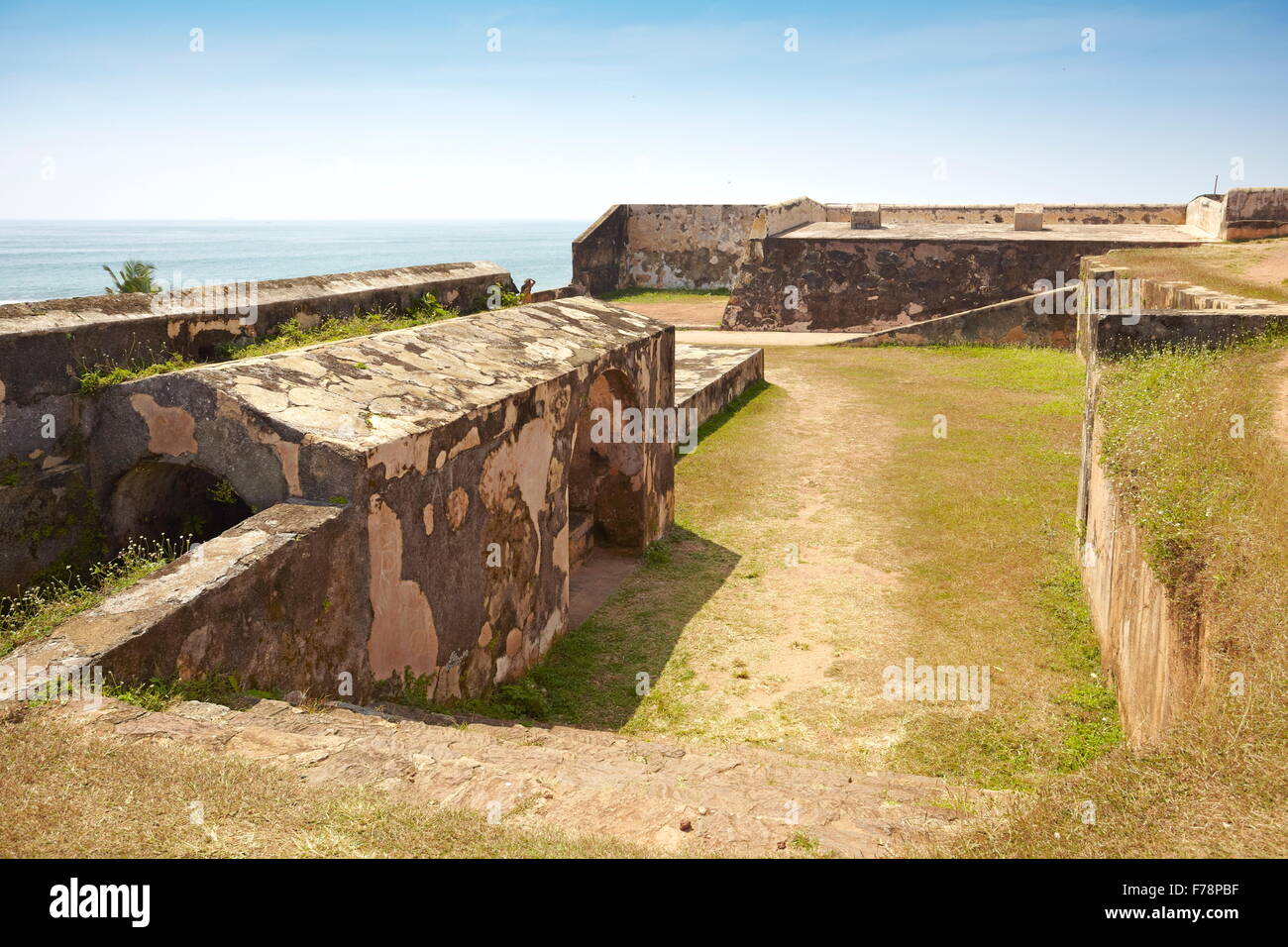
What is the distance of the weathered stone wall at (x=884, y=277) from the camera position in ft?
77.4

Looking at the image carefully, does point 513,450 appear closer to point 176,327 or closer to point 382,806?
point 176,327

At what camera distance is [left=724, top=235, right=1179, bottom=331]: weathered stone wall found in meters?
23.6

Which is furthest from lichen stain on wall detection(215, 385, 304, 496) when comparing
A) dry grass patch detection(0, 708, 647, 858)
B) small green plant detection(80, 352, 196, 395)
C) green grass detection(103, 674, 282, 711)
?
dry grass patch detection(0, 708, 647, 858)

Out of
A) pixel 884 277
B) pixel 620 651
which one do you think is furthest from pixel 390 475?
pixel 884 277

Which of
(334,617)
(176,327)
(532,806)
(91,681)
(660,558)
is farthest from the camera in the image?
(660,558)

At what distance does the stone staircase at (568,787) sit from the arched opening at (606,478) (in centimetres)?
496

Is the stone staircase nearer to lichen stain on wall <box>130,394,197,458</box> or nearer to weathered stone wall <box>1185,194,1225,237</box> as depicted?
lichen stain on wall <box>130,394,197,458</box>

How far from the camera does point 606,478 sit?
9.44 meters

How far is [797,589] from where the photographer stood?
863 cm

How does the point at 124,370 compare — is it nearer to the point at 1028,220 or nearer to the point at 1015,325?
the point at 1015,325

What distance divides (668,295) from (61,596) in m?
27.5
